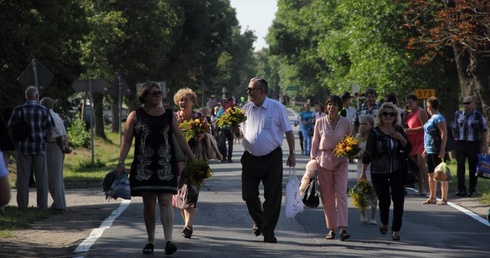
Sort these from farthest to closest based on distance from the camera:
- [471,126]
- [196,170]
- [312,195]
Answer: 1. [471,126]
2. [312,195]
3. [196,170]

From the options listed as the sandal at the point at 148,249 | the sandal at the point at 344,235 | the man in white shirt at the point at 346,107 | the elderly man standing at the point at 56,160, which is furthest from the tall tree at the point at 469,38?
the sandal at the point at 148,249

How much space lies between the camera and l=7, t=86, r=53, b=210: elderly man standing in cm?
1617

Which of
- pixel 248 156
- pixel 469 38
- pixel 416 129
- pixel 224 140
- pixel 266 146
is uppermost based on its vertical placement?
pixel 469 38

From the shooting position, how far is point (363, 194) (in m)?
13.5

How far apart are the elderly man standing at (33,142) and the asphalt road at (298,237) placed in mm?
1292

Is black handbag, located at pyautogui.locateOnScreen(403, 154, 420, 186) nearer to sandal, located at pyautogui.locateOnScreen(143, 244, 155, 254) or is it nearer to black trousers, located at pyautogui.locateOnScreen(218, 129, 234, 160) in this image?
sandal, located at pyautogui.locateOnScreen(143, 244, 155, 254)

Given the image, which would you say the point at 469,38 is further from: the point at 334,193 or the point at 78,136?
the point at 78,136

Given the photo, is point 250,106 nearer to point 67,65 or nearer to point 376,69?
point 67,65

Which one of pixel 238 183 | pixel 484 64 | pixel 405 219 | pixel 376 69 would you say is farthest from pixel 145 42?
pixel 405 219

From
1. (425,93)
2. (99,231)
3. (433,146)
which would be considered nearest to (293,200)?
(99,231)

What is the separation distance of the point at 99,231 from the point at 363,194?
10.8 feet

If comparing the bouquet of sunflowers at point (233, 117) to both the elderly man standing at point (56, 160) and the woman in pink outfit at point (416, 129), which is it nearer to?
the elderly man standing at point (56, 160)

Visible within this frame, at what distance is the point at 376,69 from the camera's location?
37.6 m

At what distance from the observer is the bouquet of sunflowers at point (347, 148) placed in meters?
12.3
